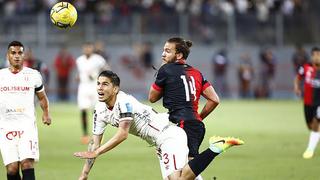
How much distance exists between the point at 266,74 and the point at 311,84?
2147 centimetres

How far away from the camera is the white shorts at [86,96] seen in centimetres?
2145

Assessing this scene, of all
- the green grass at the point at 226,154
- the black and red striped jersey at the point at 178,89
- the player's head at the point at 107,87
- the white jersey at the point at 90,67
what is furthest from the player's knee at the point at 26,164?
the white jersey at the point at 90,67

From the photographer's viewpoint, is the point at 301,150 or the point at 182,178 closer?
the point at 182,178

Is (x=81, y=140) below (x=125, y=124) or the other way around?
below

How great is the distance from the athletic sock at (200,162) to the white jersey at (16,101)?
220 centimetres

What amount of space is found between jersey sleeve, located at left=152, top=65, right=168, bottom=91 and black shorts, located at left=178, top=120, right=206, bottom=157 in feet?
1.82

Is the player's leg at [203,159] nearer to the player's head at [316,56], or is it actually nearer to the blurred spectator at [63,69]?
the player's head at [316,56]

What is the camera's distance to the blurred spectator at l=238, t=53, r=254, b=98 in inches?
1521

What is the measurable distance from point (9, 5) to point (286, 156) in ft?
76.3

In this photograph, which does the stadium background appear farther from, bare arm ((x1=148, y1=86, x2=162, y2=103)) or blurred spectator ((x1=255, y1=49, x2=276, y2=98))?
bare arm ((x1=148, y1=86, x2=162, y2=103))

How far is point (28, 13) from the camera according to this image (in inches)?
1467

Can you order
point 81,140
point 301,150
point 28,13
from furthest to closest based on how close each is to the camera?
1. point 28,13
2. point 81,140
3. point 301,150

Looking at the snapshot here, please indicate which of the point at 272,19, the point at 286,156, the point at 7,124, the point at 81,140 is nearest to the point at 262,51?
the point at 272,19

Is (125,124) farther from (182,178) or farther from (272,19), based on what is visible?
(272,19)
